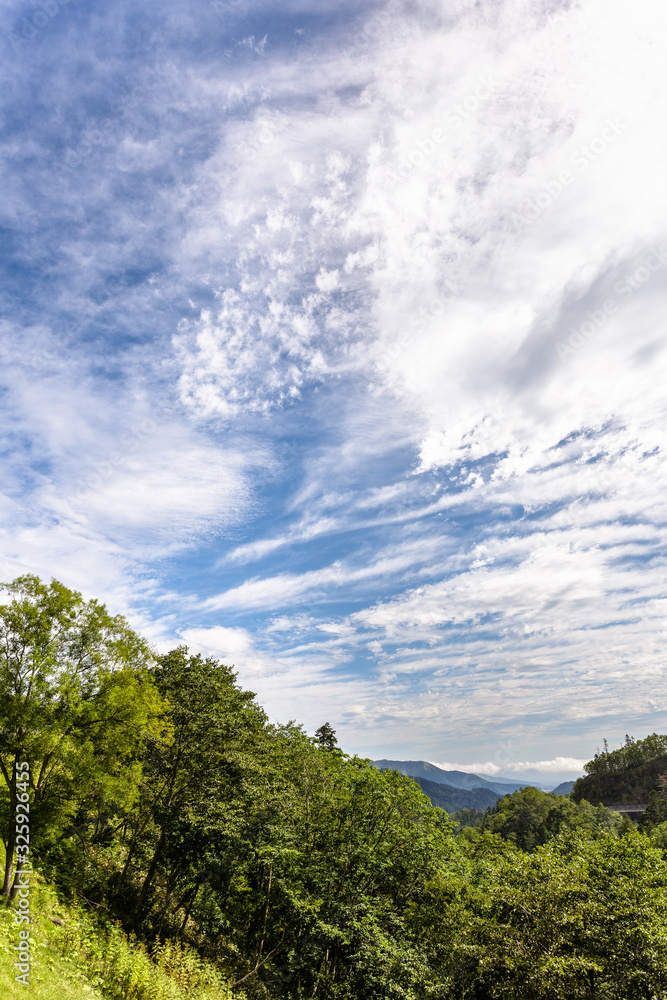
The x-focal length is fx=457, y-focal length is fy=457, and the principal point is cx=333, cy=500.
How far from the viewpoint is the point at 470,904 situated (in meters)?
19.4

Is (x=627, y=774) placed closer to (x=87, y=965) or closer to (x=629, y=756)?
(x=629, y=756)

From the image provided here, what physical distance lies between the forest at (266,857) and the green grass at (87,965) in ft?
0.88

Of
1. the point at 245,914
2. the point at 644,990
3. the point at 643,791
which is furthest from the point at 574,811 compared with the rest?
the point at 644,990

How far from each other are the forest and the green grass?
0.88ft

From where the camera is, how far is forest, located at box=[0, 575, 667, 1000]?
13.7 meters

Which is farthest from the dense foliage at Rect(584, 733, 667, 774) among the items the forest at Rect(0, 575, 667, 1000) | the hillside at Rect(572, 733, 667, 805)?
the forest at Rect(0, 575, 667, 1000)

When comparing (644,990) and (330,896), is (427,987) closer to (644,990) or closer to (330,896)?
(330,896)

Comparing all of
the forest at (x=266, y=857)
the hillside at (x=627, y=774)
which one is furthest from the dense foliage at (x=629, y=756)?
the forest at (x=266, y=857)

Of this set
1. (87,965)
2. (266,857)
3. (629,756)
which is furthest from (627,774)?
(87,965)

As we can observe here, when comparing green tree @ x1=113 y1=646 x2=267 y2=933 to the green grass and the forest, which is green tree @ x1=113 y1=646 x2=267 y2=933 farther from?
the green grass

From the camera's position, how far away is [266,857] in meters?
20.9

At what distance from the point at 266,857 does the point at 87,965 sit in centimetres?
774

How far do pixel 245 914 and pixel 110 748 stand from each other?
19880 mm

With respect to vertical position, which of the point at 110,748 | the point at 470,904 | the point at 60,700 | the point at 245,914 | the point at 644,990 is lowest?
the point at 245,914
